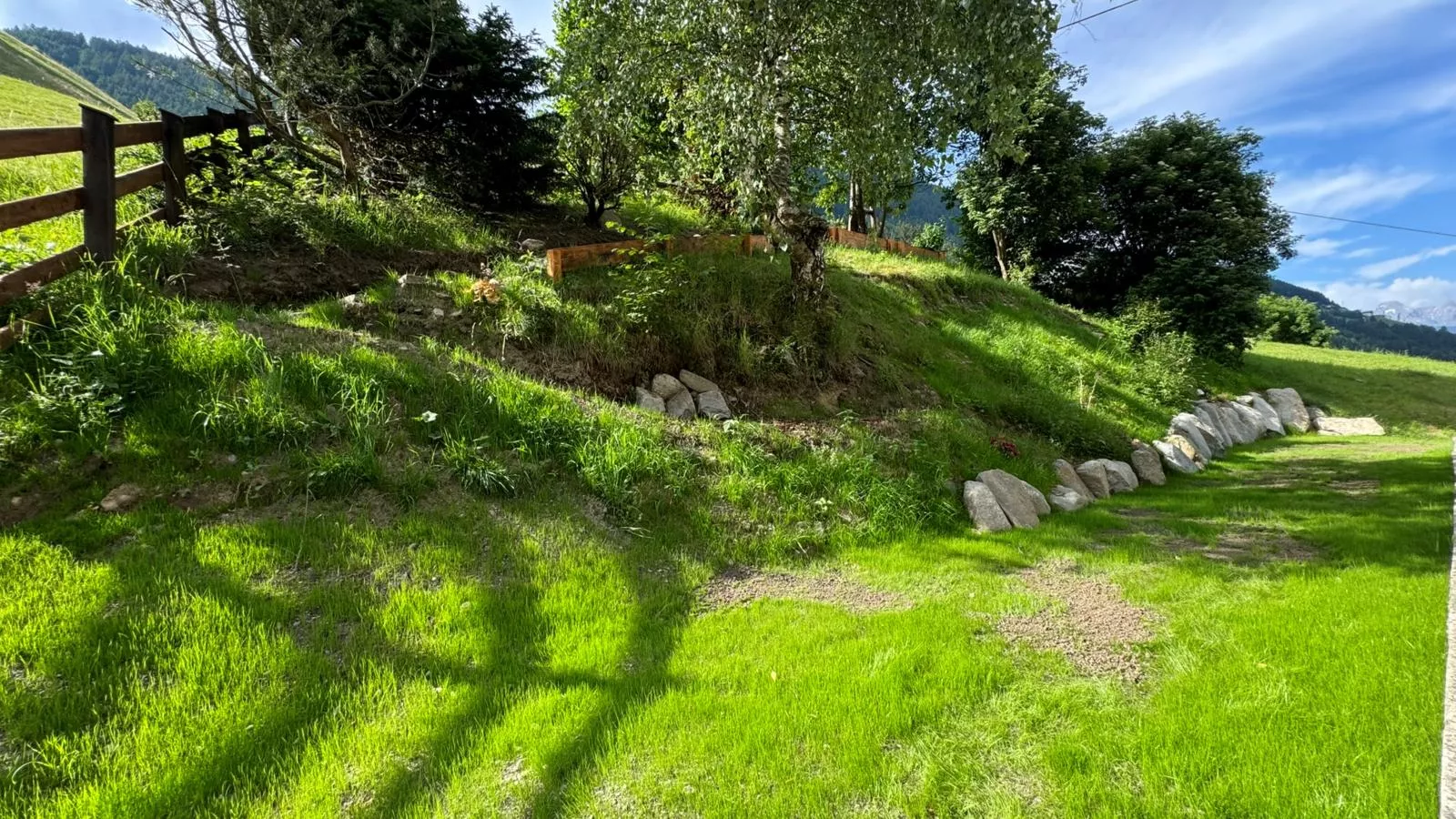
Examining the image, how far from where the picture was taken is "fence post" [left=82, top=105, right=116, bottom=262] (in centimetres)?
470

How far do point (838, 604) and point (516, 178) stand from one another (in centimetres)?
823

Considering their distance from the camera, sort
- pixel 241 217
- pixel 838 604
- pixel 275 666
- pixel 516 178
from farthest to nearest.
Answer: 1. pixel 516 178
2. pixel 241 217
3. pixel 838 604
4. pixel 275 666

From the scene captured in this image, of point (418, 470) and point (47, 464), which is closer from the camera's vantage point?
point (47, 464)

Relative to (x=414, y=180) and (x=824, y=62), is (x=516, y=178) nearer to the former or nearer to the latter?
(x=414, y=180)

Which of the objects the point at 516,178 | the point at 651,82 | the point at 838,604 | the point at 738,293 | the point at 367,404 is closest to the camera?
the point at 838,604

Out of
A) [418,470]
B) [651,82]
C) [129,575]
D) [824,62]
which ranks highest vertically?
[824,62]

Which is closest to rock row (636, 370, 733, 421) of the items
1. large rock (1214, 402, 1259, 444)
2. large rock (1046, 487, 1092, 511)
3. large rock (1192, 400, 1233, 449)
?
large rock (1046, 487, 1092, 511)

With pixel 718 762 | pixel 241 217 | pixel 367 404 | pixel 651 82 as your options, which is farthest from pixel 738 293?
pixel 718 762

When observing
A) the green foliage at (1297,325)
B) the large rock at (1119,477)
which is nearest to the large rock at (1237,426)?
the large rock at (1119,477)

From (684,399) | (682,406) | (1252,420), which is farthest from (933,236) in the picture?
(682,406)

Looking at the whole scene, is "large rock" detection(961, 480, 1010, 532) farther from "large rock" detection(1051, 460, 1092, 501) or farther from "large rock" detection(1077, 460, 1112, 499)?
"large rock" detection(1077, 460, 1112, 499)

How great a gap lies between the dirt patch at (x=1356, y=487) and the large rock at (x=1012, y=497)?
4010 millimetres

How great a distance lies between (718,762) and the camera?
2.40m

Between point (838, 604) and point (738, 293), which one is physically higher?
point (738, 293)
